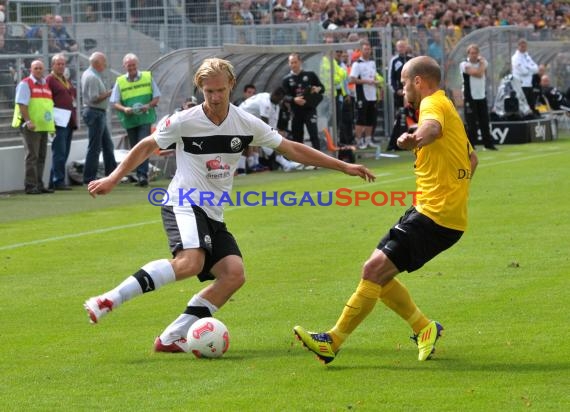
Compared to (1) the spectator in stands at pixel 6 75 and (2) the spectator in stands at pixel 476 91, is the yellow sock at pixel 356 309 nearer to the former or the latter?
(1) the spectator in stands at pixel 6 75

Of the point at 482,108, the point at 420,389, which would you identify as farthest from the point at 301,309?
the point at 482,108

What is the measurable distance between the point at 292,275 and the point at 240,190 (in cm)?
908

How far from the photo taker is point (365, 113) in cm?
2897

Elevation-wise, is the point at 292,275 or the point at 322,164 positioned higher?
the point at 322,164

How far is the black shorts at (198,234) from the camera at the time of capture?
324 inches

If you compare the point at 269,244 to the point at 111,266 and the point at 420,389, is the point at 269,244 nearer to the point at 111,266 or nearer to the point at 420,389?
the point at 111,266

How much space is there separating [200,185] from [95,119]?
1381cm

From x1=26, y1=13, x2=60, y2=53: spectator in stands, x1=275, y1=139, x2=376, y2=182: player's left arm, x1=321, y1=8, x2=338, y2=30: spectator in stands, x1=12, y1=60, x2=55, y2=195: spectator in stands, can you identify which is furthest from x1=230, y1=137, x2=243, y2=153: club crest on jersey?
x1=321, y1=8, x2=338, y2=30: spectator in stands

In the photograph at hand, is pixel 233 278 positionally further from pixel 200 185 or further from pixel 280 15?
pixel 280 15

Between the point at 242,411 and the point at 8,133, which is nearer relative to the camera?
the point at 242,411

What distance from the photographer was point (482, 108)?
2820 cm

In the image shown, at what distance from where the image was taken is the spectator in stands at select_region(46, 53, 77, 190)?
21500 mm

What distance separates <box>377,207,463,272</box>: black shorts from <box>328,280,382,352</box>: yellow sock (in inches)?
8.6

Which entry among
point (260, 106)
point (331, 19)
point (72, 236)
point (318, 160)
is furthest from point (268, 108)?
point (318, 160)
